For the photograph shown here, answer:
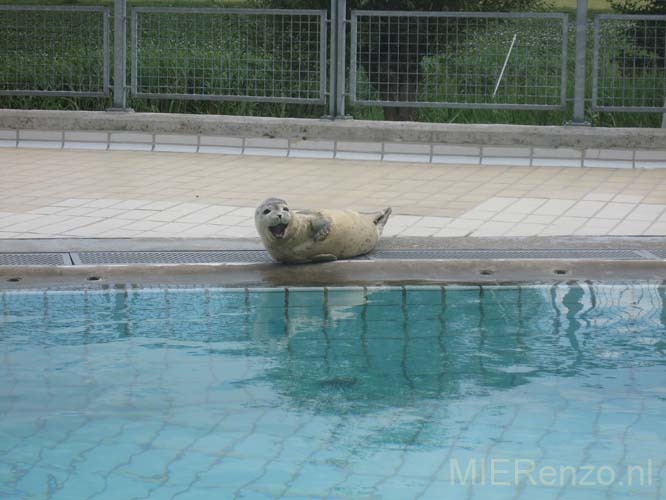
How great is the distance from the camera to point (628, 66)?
10.6m

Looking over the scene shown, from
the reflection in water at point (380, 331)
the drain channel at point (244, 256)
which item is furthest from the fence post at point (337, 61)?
the reflection in water at point (380, 331)

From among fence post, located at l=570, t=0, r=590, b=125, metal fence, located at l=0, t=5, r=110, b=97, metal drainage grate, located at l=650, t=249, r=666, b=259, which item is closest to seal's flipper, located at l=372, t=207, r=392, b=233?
metal drainage grate, located at l=650, t=249, r=666, b=259

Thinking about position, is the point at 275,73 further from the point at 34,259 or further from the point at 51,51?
the point at 34,259

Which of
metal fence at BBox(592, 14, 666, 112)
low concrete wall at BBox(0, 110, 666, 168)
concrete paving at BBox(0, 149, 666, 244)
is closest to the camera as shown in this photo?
concrete paving at BBox(0, 149, 666, 244)

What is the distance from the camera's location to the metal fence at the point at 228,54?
10977 millimetres

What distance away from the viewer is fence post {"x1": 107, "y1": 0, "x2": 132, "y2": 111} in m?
11.1

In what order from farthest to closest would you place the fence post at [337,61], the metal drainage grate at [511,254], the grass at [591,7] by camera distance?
the grass at [591,7] → the fence post at [337,61] → the metal drainage grate at [511,254]

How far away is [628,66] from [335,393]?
21.4 feet

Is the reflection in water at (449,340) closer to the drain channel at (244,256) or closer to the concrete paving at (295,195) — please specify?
Result: the drain channel at (244,256)

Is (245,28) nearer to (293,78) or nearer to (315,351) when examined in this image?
(293,78)

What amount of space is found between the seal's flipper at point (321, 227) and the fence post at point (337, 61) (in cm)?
430

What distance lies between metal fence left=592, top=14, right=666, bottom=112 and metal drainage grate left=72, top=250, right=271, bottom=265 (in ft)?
15.5

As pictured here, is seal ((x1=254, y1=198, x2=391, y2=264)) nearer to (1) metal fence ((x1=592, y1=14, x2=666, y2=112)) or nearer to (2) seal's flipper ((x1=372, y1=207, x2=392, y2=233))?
(2) seal's flipper ((x1=372, y1=207, x2=392, y2=233))

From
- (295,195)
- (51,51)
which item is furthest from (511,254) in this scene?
(51,51)
